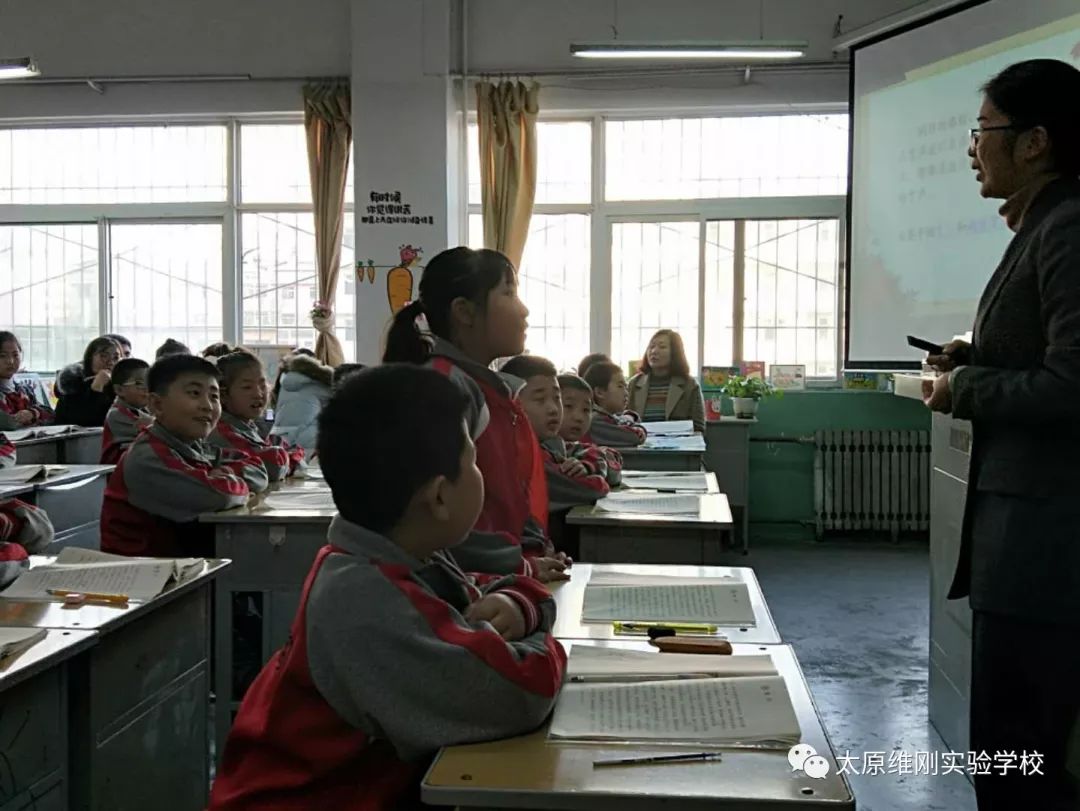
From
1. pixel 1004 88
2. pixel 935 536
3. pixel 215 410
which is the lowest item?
pixel 935 536

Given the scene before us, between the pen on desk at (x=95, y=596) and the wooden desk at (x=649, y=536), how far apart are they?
4.25 ft

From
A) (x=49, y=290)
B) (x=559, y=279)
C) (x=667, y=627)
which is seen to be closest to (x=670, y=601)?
(x=667, y=627)

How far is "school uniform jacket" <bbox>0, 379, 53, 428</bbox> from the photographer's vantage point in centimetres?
612

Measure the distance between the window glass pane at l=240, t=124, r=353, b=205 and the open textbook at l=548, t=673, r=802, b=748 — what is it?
6383 mm

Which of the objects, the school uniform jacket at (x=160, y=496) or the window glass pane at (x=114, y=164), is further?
the window glass pane at (x=114, y=164)

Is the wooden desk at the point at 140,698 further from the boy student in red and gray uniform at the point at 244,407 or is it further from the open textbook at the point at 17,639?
the boy student in red and gray uniform at the point at 244,407

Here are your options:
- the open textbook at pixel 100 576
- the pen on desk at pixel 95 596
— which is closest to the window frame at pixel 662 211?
the open textbook at pixel 100 576

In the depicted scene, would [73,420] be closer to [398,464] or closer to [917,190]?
[917,190]

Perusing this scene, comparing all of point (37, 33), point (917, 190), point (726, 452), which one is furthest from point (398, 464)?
point (37, 33)

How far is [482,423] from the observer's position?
1752 mm

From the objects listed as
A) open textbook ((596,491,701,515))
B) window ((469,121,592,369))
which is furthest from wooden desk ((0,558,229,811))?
window ((469,121,592,369))

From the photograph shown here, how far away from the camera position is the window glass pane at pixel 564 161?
6.98m

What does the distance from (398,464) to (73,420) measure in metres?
5.51

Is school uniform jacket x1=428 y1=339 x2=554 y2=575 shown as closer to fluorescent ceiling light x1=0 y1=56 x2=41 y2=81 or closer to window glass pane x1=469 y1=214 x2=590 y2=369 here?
window glass pane x1=469 y1=214 x2=590 y2=369
